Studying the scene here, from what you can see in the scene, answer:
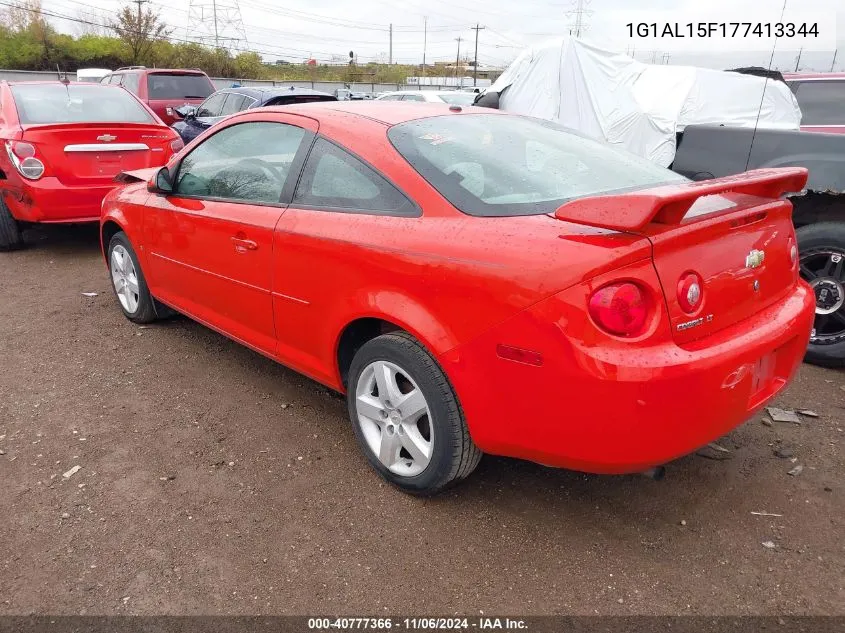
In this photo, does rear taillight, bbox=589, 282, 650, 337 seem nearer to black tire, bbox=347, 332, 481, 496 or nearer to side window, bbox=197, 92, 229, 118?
black tire, bbox=347, 332, 481, 496

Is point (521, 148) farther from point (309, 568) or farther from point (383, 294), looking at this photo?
point (309, 568)

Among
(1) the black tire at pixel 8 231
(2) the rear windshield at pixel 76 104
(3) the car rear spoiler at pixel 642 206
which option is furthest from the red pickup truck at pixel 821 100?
(1) the black tire at pixel 8 231

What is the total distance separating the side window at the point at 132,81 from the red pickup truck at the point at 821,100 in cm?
1153

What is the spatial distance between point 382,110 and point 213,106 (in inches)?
364

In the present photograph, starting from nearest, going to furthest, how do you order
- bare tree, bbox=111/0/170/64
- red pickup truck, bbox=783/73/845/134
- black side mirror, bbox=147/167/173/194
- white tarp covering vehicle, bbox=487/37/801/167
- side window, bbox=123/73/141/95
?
black side mirror, bbox=147/167/173/194 < red pickup truck, bbox=783/73/845/134 < white tarp covering vehicle, bbox=487/37/801/167 < side window, bbox=123/73/141/95 < bare tree, bbox=111/0/170/64

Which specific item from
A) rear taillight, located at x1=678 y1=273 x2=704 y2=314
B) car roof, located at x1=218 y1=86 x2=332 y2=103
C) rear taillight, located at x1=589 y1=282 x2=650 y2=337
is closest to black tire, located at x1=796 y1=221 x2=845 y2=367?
rear taillight, located at x1=678 y1=273 x2=704 y2=314

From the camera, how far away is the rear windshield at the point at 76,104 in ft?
20.2

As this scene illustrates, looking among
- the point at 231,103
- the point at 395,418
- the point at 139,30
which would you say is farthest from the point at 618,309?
the point at 139,30

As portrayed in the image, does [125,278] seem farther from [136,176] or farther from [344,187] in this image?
[344,187]

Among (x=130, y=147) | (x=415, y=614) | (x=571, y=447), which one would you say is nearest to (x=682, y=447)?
(x=571, y=447)

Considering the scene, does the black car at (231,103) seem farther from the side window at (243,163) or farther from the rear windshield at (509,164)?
the rear windshield at (509,164)

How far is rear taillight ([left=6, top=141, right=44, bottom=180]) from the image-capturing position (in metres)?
5.77

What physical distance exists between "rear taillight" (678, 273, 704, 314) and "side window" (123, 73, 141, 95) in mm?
13281

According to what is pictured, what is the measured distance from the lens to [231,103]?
35.3 ft
